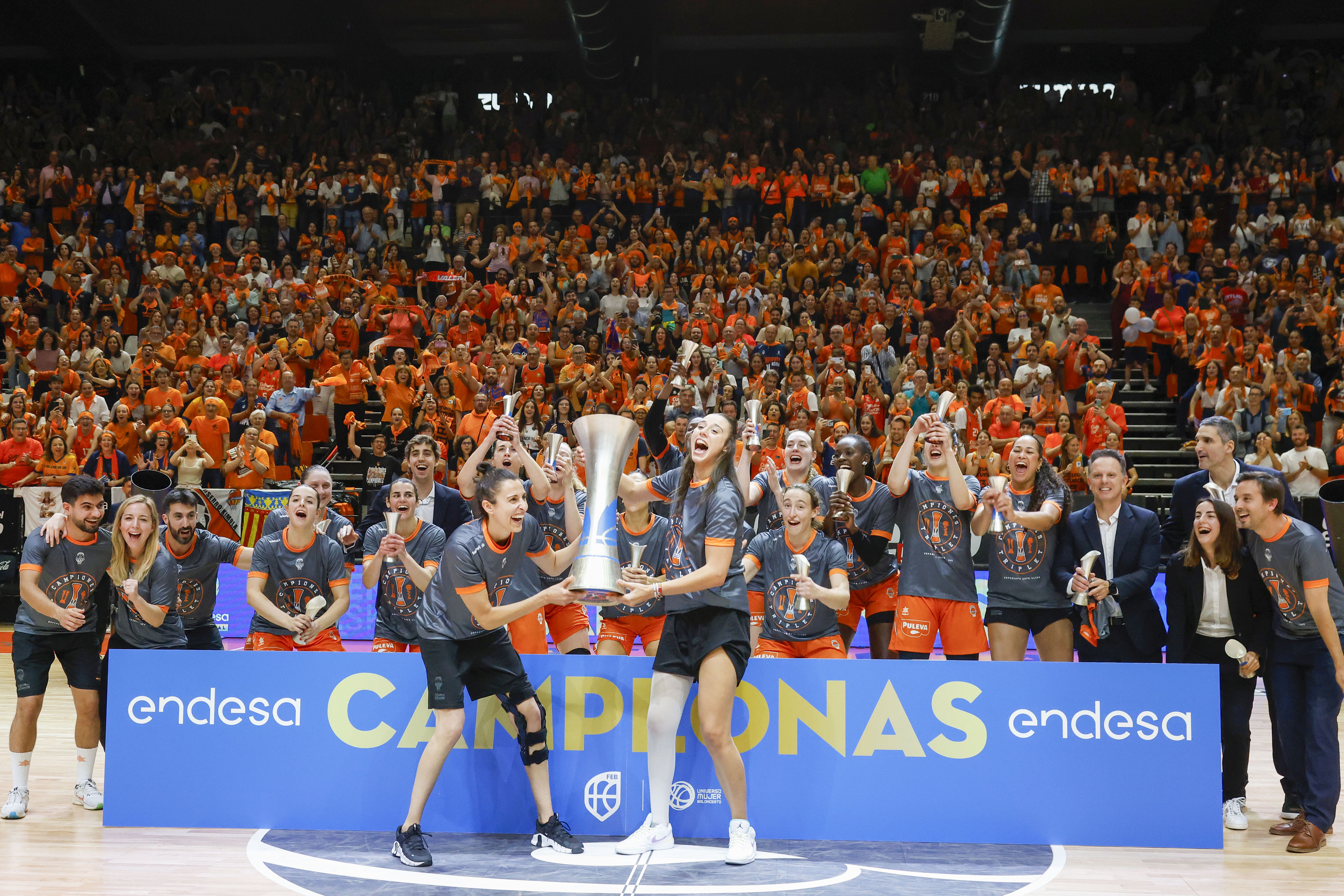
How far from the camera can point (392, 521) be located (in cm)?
529

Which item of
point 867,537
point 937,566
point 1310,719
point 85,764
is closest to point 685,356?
point 867,537

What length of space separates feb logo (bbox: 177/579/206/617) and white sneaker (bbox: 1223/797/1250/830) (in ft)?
16.8

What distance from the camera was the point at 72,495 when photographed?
558cm

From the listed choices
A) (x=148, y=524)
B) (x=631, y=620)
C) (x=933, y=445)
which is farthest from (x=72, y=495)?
(x=933, y=445)

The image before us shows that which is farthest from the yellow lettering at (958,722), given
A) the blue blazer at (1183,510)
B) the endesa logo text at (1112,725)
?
the blue blazer at (1183,510)

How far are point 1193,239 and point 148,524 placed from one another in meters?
14.9

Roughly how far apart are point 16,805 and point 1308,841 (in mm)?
6002

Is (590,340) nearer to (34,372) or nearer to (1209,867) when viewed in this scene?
(34,372)

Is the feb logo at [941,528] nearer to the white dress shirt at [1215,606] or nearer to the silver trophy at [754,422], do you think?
the silver trophy at [754,422]

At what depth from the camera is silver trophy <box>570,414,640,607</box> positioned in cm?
440

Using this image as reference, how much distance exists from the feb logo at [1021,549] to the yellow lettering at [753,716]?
1584mm

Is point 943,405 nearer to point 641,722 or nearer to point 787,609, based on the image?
point 787,609

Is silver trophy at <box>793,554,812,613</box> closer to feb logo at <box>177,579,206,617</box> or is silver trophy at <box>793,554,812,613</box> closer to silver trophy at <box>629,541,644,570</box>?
silver trophy at <box>629,541,644,570</box>

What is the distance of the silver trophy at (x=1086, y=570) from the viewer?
5.16m
